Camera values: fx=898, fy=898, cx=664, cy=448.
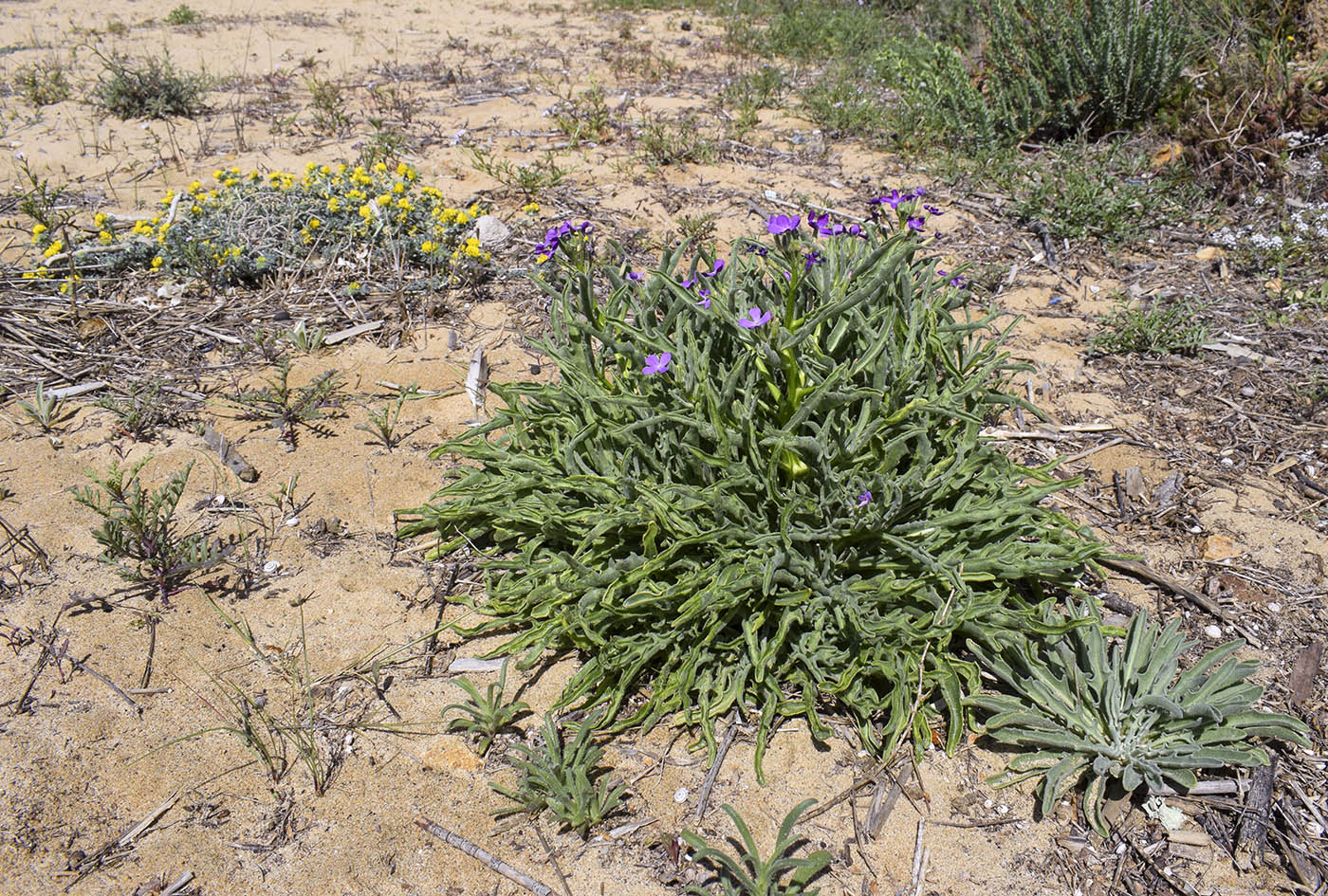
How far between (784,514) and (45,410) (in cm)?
316

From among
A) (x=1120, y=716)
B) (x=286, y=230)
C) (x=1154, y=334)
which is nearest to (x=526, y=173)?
(x=286, y=230)

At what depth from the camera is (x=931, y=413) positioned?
2666 mm

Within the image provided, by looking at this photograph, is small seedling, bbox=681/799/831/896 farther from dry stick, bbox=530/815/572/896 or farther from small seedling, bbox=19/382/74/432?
small seedling, bbox=19/382/74/432

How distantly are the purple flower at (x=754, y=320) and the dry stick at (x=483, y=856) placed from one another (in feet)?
4.72

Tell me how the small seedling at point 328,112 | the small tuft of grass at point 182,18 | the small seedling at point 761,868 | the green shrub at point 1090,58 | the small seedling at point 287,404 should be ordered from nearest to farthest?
the small seedling at point 761,868, the small seedling at point 287,404, the green shrub at point 1090,58, the small seedling at point 328,112, the small tuft of grass at point 182,18

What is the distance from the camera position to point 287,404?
3805 mm

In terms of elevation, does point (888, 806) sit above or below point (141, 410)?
below

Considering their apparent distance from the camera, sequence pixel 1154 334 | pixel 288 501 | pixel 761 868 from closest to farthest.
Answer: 1. pixel 761 868
2. pixel 288 501
3. pixel 1154 334

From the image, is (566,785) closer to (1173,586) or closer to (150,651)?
(150,651)

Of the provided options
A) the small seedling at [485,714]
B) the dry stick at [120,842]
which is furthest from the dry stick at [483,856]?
the dry stick at [120,842]

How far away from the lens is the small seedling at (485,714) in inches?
96.0

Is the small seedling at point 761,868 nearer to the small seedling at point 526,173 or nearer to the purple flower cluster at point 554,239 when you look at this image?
the purple flower cluster at point 554,239

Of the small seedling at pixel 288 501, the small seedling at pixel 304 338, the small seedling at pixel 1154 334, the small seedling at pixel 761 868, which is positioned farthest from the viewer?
the small seedling at pixel 304 338

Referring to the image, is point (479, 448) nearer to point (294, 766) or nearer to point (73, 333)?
point (294, 766)
